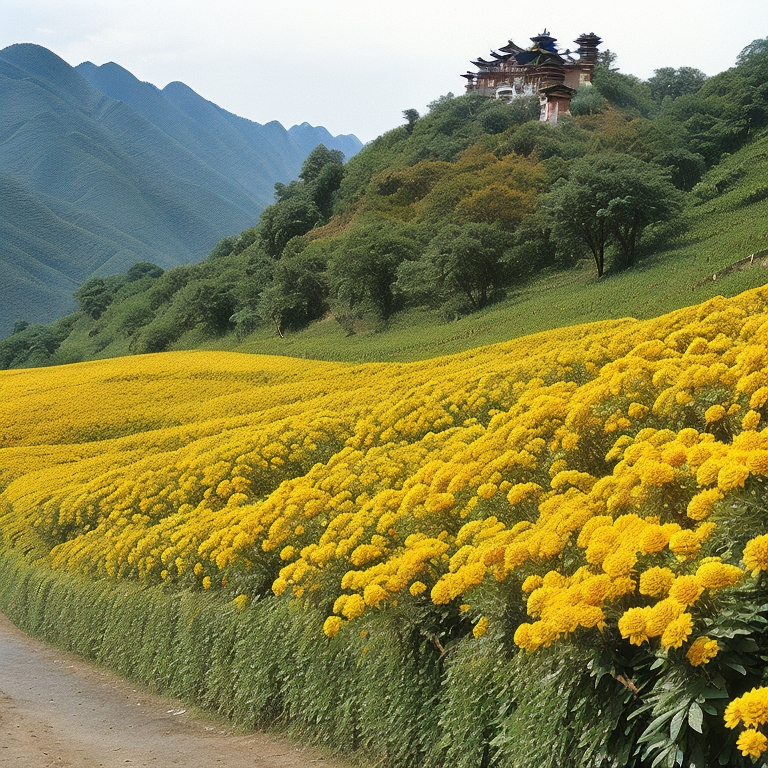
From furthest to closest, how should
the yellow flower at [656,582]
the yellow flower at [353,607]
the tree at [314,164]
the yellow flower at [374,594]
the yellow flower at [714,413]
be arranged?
the tree at [314,164] → the yellow flower at [353,607] → the yellow flower at [374,594] → the yellow flower at [714,413] → the yellow flower at [656,582]

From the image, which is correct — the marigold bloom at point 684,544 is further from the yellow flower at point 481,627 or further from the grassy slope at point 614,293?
the grassy slope at point 614,293

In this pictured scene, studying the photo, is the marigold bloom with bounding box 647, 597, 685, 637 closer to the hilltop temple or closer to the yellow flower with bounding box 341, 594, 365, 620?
the yellow flower with bounding box 341, 594, 365, 620

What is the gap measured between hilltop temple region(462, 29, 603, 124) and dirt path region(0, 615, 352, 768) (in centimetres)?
8374

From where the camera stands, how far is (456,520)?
723 cm

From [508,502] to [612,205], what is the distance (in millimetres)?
41187

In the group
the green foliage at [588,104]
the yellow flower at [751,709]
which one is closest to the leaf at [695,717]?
the yellow flower at [751,709]

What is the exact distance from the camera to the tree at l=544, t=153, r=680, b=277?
45.6 m

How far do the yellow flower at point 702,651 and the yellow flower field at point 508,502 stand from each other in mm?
14

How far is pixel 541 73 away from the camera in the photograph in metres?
94.9

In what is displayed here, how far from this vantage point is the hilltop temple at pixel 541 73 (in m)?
88.0

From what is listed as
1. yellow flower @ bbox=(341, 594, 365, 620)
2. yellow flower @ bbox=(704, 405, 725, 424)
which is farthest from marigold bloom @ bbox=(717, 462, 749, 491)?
yellow flower @ bbox=(341, 594, 365, 620)

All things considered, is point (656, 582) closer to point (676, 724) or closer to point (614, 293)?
point (676, 724)

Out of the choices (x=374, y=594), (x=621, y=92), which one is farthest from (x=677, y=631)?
(x=621, y=92)

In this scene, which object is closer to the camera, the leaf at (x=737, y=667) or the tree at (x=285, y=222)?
the leaf at (x=737, y=667)
